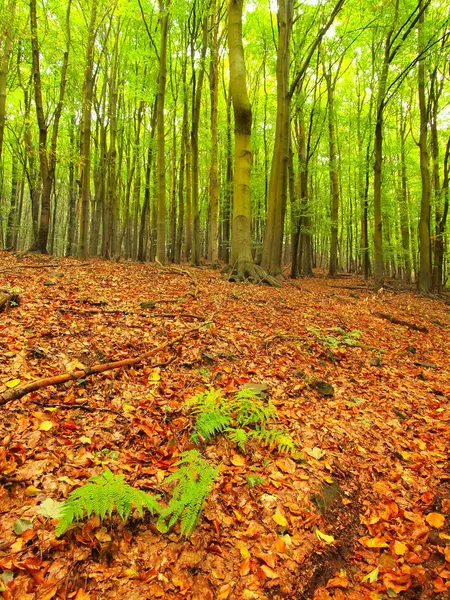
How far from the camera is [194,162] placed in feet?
45.8

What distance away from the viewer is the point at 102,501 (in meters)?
2.18

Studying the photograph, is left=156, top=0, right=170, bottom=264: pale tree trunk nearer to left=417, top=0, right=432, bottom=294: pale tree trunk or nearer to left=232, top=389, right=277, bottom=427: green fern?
left=232, top=389, right=277, bottom=427: green fern

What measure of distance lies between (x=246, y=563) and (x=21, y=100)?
27.2 metres

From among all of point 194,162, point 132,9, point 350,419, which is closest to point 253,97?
point 132,9

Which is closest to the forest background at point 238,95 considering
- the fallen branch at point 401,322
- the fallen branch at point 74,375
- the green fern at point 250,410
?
the fallen branch at point 401,322

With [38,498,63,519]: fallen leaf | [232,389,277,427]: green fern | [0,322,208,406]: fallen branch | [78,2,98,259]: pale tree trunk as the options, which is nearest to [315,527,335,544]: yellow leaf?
[232,389,277,427]: green fern

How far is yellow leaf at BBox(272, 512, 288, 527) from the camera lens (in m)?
2.59

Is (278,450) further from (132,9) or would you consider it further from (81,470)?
(132,9)

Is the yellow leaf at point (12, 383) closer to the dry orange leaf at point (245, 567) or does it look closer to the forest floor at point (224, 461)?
the forest floor at point (224, 461)

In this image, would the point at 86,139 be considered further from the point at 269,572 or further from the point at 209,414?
the point at 269,572

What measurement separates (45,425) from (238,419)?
1785 mm

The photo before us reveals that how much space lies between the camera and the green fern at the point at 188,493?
7.52 ft

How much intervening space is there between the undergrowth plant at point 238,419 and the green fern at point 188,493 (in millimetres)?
422

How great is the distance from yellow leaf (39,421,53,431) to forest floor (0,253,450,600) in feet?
0.05
